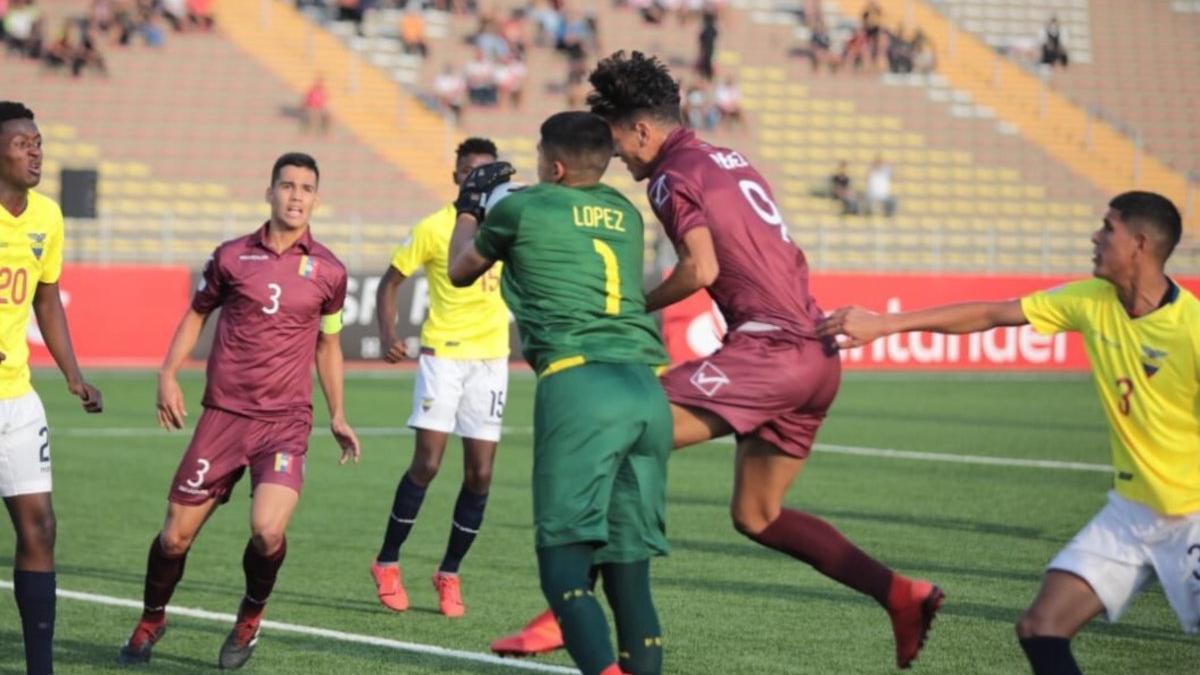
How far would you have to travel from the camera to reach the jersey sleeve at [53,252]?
310 inches

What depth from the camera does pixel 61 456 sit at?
687 inches

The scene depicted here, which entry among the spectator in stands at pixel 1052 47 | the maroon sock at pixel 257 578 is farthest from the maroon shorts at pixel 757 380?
the spectator in stands at pixel 1052 47

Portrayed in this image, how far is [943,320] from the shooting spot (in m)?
6.93

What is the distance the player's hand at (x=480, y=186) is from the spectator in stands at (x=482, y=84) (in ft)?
101

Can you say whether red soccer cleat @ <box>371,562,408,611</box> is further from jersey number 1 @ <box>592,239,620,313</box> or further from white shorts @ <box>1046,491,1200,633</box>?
white shorts @ <box>1046,491,1200,633</box>

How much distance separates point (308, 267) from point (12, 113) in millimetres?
1609

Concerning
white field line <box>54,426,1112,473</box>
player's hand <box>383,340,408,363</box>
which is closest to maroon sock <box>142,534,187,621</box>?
player's hand <box>383,340,408,363</box>

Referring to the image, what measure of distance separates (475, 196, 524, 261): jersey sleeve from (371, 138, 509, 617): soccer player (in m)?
3.70

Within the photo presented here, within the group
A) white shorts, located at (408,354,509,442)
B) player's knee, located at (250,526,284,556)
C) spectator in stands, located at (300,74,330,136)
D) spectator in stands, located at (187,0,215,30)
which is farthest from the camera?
spectator in stands, located at (187,0,215,30)

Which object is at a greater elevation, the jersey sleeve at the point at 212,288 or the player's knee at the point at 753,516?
the jersey sleeve at the point at 212,288

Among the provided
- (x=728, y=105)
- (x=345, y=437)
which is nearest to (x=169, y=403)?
(x=345, y=437)

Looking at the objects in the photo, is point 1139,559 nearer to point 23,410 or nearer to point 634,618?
point 634,618

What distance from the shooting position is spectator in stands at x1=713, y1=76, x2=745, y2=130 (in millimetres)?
39250

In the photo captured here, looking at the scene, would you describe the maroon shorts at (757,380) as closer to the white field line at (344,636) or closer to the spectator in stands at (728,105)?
the white field line at (344,636)
